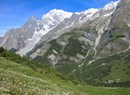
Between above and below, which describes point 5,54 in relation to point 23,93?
above

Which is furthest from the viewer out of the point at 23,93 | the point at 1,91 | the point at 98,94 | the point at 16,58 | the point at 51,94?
the point at 16,58

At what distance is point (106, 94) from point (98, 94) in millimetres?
2231

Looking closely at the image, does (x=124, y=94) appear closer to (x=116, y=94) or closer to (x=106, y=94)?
(x=116, y=94)

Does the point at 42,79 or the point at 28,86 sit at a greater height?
the point at 42,79

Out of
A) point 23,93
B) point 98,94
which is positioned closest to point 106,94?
point 98,94

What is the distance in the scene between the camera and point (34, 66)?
62656 millimetres

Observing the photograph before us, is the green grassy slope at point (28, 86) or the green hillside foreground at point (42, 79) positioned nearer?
the green grassy slope at point (28, 86)

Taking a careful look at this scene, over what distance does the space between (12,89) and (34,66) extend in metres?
37.3

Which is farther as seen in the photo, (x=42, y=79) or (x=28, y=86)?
(x=42, y=79)

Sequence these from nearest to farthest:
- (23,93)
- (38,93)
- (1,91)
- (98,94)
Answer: (1,91), (23,93), (38,93), (98,94)

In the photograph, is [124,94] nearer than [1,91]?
No

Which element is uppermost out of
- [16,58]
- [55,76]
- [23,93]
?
[16,58]

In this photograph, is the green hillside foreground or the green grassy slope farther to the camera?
the green hillside foreground

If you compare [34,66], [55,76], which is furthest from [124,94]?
[34,66]
